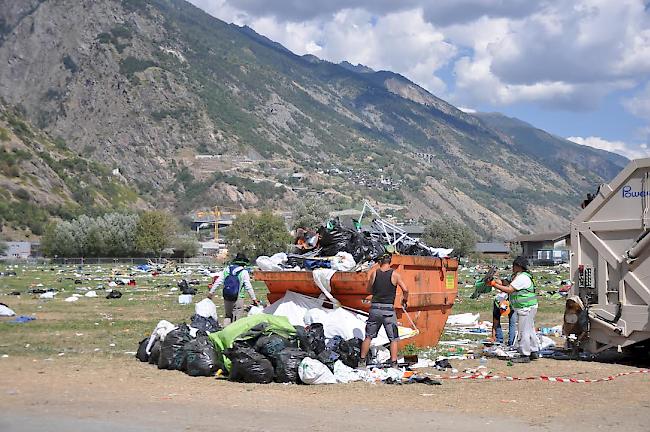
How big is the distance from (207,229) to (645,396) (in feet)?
443

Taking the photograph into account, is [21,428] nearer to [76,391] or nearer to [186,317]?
[76,391]

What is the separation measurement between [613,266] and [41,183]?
96.7m

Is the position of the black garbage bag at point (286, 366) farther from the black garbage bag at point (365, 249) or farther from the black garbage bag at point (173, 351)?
the black garbage bag at point (365, 249)

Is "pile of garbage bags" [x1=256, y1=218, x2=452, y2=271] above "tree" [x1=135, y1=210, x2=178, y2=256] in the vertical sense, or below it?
below

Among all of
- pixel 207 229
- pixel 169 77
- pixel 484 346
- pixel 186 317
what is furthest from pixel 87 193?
pixel 484 346

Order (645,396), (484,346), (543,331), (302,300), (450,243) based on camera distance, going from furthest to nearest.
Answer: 1. (450,243)
2. (543,331)
3. (484,346)
4. (302,300)
5. (645,396)

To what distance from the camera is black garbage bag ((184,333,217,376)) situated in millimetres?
10508

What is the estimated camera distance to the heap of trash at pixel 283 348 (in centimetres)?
992

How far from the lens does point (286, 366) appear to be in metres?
9.90

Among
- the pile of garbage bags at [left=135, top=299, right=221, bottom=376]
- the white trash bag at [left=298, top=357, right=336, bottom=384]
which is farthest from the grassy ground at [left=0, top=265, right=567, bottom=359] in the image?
the white trash bag at [left=298, top=357, right=336, bottom=384]

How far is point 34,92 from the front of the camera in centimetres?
17475

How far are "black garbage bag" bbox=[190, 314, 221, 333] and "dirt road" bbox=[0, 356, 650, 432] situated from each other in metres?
1.30

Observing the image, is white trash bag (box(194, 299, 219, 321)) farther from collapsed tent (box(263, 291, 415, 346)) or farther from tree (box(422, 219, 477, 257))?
tree (box(422, 219, 477, 257))

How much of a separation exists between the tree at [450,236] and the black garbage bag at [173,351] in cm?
8084
